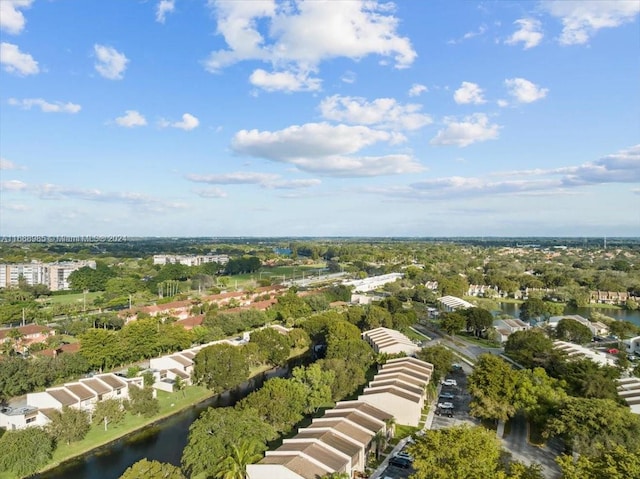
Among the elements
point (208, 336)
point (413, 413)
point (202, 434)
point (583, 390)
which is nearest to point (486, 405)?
point (413, 413)

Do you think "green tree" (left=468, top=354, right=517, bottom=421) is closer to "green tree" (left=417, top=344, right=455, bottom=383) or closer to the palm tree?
"green tree" (left=417, top=344, right=455, bottom=383)

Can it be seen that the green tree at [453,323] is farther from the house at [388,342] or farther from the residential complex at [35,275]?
the residential complex at [35,275]

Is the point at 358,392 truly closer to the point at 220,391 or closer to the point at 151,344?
the point at 220,391

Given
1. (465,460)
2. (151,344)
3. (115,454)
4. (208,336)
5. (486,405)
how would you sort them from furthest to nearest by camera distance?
(208,336), (151,344), (486,405), (115,454), (465,460)

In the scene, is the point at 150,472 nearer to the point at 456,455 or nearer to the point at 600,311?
the point at 456,455

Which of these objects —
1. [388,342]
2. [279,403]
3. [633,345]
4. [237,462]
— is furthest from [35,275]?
[633,345]
